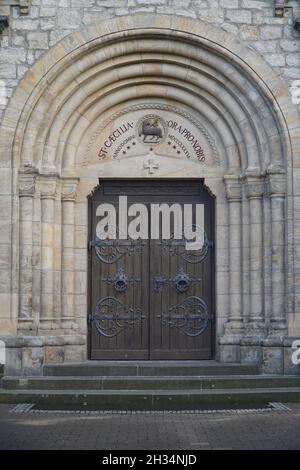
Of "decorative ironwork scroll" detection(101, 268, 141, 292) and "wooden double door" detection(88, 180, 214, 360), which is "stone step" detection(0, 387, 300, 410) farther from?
"decorative ironwork scroll" detection(101, 268, 141, 292)

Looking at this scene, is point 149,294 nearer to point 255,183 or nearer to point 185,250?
point 185,250

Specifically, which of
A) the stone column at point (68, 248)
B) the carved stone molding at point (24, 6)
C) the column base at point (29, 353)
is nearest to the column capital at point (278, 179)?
the stone column at point (68, 248)

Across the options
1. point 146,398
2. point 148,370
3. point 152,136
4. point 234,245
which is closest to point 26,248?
point 148,370

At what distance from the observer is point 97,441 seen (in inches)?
287

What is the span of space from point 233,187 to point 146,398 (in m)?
3.32

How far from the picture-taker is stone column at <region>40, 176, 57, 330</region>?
34.4 ft

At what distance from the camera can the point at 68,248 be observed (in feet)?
35.6

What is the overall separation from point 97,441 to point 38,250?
3782mm

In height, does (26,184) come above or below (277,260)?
above

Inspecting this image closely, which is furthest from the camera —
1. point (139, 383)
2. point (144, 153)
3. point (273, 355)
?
point (144, 153)

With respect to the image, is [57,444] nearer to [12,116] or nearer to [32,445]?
[32,445]

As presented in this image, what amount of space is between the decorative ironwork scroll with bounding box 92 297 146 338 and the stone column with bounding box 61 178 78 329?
437mm

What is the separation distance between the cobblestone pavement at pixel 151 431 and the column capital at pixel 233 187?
3237mm

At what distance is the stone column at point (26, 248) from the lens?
10281 mm
